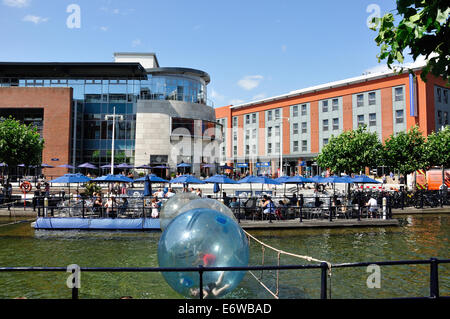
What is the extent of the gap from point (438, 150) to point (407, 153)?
3.63 m

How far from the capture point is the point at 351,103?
176 feet

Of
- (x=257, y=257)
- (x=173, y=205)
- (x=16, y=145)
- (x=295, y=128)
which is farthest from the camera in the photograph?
(x=295, y=128)

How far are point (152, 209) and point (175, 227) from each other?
1390cm

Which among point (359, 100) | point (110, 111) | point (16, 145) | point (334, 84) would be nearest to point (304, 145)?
point (334, 84)

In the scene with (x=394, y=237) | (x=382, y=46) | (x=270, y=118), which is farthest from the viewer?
(x=270, y=118)

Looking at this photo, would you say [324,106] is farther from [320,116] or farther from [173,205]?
[173,205]

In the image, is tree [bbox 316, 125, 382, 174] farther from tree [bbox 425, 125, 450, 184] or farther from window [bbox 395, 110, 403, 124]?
window [bbox 395, 110, 403, 124]

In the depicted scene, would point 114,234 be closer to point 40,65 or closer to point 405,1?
point 405,1

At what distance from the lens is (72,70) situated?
5109 centimetres

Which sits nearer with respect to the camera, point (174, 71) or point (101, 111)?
point (101, 111)

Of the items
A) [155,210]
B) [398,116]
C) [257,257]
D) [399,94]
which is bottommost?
[257,257]

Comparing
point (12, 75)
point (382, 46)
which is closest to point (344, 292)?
point (382, 46)

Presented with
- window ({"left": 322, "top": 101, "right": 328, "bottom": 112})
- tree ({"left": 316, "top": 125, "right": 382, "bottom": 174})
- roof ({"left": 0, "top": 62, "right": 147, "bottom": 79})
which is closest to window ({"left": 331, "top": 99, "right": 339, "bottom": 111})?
window ({"left": 322, "top": 101, "right": 328, "bottom": 112})

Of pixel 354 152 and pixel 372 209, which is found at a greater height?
pixel 354 152
